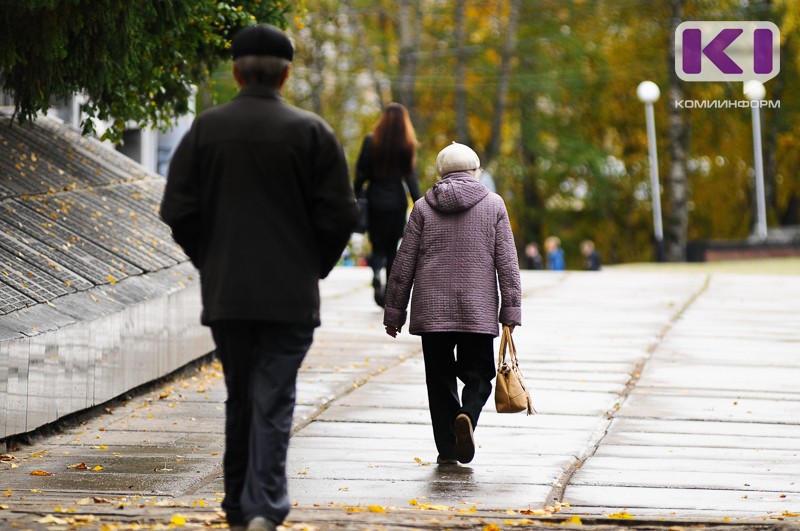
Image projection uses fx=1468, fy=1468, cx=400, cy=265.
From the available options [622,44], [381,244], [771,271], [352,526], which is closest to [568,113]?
[622,44]

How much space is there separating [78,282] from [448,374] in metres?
2.84

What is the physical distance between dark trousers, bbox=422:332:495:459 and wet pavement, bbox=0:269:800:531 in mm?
193

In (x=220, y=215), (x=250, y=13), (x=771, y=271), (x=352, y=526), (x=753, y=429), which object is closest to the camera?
(x=220, y=215)

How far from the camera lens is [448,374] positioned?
7.64m

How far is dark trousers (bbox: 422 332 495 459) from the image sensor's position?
24.9 ft

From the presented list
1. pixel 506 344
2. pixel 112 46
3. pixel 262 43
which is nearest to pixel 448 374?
pixel 506 344

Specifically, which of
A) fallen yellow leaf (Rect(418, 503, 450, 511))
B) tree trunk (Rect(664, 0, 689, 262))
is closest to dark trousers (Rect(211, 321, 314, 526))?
fallen yellow leaf (Rect(418, 503, 450, 511))

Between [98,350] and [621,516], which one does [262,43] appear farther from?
[98,350]

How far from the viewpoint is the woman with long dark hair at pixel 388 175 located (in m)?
13.1

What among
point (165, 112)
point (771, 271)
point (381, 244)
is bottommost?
point (771, 271)

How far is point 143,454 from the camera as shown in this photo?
7836 mm

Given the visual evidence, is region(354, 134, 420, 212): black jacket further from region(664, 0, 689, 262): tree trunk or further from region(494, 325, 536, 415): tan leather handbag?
region(664, 0, 689, 262): tree trunk

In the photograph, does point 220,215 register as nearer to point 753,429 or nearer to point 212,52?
point 753,429

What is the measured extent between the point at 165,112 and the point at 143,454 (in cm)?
518
